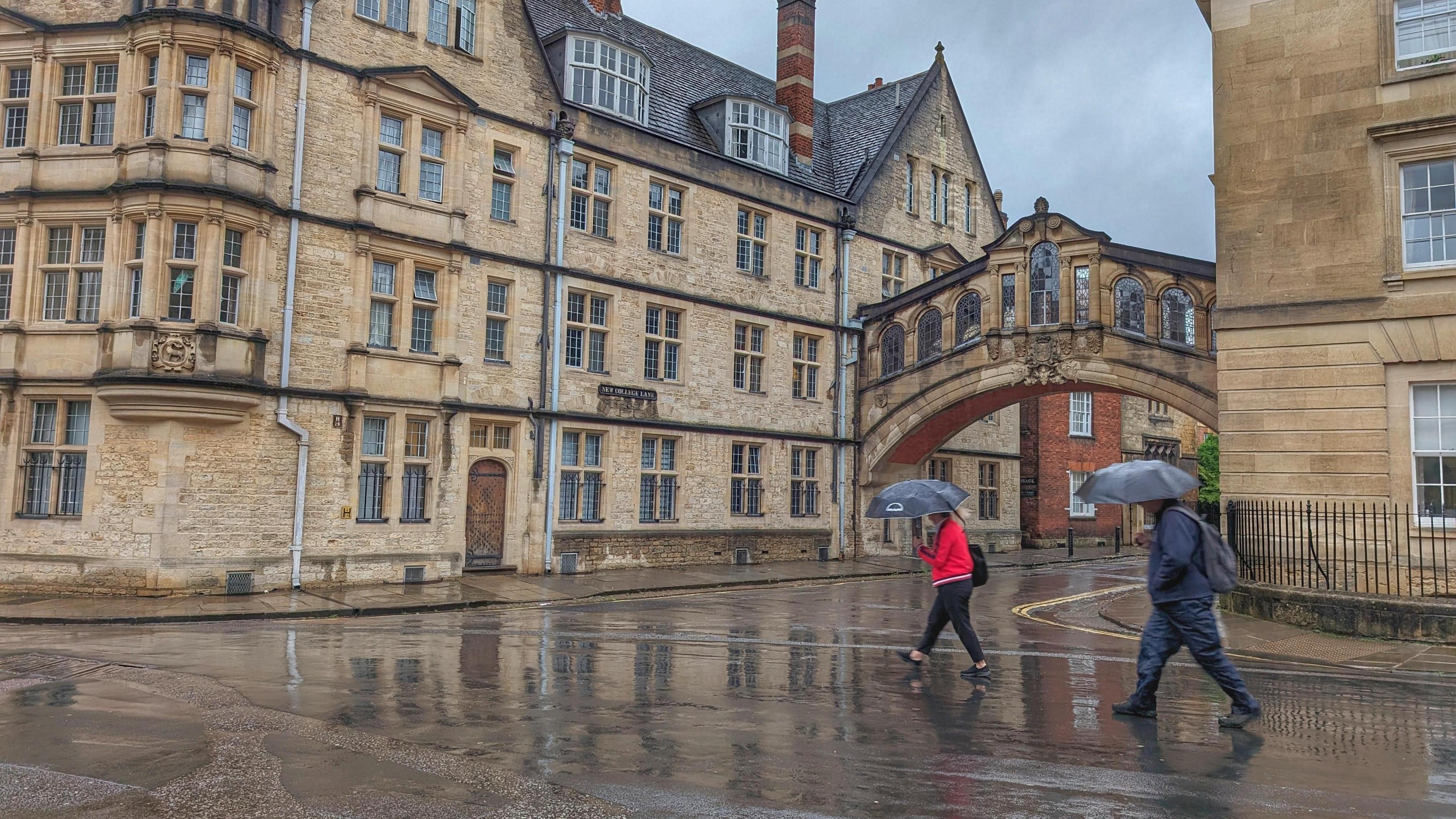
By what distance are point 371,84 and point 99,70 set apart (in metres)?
4.63

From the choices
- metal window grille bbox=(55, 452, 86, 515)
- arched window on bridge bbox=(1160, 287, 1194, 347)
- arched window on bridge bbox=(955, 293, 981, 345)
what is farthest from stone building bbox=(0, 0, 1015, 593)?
arched window on bridge bbox=(1160, 287, 1194, 347)

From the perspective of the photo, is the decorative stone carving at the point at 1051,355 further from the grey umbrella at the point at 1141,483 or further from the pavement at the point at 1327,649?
the grey umbrella at the point at 1141,483


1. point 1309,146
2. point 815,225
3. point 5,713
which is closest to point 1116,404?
point 815,225

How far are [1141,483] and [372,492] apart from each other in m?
15.8

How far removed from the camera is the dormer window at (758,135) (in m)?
28.4

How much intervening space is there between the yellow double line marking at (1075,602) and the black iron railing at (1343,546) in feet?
9.46

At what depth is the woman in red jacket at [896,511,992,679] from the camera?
9828 millimetres

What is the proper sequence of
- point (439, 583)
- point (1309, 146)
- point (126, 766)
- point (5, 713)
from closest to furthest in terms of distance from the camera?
point (126, 766), point (5, 713), point (1309, 146), point (439, 583)

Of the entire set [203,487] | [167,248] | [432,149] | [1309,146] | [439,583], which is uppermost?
[432,149]

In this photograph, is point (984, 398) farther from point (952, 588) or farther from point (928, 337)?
point (952, 588)

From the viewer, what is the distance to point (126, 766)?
593 centimetres

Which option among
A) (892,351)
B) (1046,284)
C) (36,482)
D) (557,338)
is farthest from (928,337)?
(36,482)

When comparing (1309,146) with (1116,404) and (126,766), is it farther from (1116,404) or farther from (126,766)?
(1116,404)

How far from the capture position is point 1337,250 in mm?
15773
